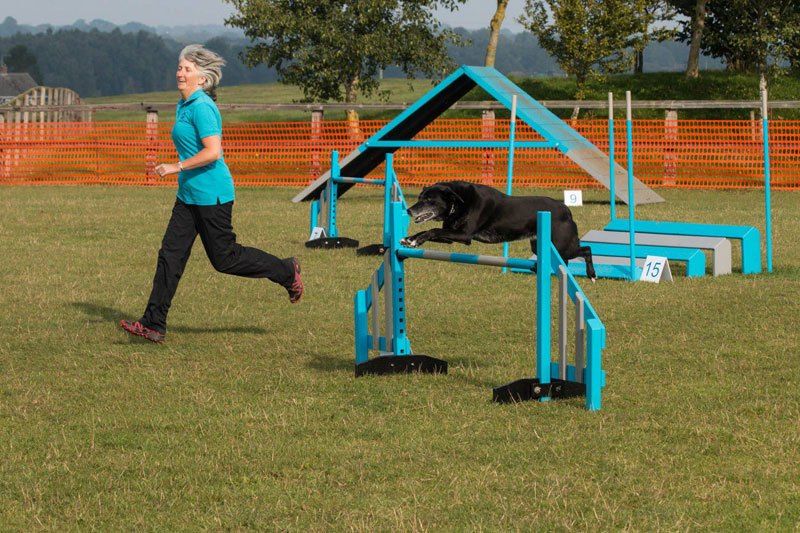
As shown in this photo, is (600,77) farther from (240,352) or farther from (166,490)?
(166,490)

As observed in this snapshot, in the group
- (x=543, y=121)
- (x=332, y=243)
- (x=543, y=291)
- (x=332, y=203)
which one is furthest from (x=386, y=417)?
(x=543, y=121)

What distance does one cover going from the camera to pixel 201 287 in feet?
33.5

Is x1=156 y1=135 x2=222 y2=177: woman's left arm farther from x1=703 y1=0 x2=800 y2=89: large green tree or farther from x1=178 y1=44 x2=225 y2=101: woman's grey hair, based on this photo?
x1=703 y1=0 x2=800 y2=89: large green tree

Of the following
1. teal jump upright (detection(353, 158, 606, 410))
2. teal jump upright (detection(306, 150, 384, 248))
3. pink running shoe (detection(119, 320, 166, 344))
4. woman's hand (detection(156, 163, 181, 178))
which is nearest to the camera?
teal jump upright (detection(353, 158, 606, 410))

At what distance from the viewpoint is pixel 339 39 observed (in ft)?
106

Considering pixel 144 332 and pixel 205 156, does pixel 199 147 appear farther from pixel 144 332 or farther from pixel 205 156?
pixel 144 332

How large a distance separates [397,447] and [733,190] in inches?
685

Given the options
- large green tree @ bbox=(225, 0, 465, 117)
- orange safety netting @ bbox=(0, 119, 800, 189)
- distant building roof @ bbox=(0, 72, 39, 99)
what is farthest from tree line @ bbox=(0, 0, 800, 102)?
distant building roof @ bbox=(0, 72, 39, 99)

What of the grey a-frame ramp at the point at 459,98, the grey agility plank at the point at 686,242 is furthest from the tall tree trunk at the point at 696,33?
the grey agility plank at the point at 686,242

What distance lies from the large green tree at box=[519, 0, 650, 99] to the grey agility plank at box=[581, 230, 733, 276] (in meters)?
24.7

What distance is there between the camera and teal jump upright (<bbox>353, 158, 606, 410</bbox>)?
19.2 ft

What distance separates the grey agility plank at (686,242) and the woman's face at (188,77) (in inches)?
199

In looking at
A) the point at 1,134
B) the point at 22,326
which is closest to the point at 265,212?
the point at 22,326

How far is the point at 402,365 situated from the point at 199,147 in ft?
6.56
